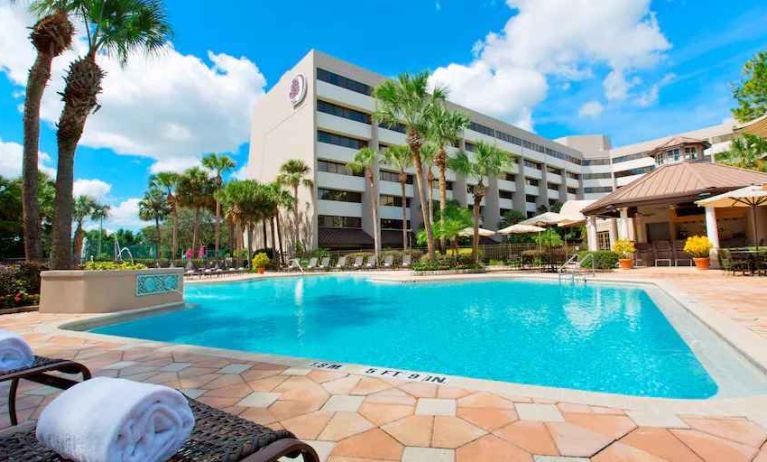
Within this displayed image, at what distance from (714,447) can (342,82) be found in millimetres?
33207

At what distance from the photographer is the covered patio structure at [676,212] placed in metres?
16.1

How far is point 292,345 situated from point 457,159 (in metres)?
17.9

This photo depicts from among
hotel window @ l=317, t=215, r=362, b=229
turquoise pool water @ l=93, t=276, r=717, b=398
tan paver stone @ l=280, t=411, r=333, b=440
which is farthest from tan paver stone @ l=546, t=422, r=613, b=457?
hotel window @ l=317, t=215, r=362, b=229

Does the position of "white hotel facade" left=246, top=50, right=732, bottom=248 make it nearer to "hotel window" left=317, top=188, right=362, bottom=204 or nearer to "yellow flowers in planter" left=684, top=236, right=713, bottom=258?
"hotel window" left=317, top=188, right=362, bottom=204

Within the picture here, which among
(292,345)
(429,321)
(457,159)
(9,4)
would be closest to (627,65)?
(457,159)

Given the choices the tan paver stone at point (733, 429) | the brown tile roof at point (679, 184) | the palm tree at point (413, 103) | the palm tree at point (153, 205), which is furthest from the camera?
the palm tree at point (153, 205)

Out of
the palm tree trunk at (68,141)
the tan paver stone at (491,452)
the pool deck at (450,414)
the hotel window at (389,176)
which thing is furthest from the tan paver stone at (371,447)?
the hotel window at (389,176)

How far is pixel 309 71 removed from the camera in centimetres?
2992

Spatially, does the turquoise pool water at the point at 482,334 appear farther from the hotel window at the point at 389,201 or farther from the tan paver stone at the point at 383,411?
the hotel window at the point at 389,201

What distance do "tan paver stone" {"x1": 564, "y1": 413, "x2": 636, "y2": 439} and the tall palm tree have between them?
14.0m

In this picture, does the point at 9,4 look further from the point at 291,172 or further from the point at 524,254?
the point at 524,254

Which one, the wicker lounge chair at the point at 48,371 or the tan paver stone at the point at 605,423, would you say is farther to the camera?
the tan paver stone at the point at 605,423

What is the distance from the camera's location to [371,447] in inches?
89.0

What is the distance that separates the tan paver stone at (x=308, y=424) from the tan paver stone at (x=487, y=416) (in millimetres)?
1016
